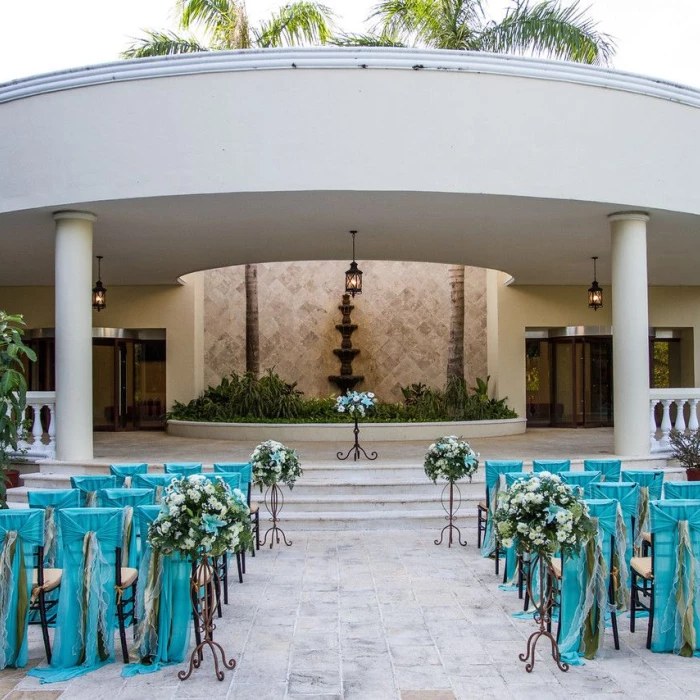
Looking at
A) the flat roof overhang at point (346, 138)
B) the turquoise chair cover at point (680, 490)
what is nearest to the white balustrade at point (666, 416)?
the flat roof overhang at point (346, 138)

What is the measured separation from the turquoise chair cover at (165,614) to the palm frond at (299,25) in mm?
15321

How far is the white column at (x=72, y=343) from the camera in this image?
1082 cm

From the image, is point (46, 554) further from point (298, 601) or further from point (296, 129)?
point (296, 129)

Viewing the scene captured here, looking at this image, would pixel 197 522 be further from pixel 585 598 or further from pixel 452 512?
pixel 452 512

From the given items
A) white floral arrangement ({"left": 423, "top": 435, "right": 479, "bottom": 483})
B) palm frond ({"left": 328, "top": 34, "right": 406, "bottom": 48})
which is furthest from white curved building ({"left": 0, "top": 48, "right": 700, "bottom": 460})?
palm frond ({"left": 328, "top": 34, "right": 406, "bottom": 48})

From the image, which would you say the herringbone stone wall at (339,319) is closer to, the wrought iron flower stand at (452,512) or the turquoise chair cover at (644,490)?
the wrought iron flower stand at (452,512)

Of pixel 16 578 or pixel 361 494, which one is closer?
pixel 16 578

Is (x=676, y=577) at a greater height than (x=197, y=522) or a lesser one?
lesser

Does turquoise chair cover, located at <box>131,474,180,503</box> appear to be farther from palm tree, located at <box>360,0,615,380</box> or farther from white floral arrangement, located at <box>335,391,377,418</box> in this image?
palm tree, located at <box>360,0,615,380</box>

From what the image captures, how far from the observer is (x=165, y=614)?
5168 millimetres

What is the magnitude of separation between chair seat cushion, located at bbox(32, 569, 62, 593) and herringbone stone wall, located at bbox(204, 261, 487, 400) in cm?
1445

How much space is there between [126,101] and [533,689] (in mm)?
8621

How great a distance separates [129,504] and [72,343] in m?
5.23

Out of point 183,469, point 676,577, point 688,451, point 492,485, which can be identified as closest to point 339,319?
point 688,451
